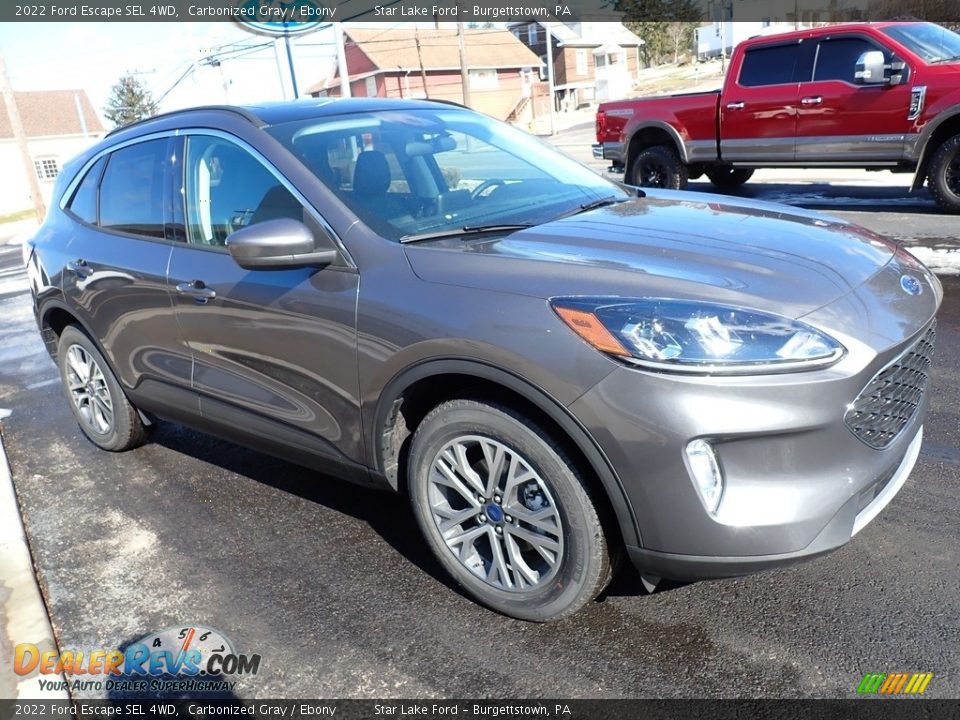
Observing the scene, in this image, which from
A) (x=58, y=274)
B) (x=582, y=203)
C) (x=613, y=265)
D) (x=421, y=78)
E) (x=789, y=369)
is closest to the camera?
(x=789, y=369)

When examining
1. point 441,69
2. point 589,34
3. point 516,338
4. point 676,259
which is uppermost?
point 589,34

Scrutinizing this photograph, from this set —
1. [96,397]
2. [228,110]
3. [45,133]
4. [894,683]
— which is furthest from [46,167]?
[894,683]

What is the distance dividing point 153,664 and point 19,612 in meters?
0.77

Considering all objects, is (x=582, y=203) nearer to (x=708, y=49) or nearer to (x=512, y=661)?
(x=512, y=661)

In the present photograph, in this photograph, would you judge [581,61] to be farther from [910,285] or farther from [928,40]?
[910,285]

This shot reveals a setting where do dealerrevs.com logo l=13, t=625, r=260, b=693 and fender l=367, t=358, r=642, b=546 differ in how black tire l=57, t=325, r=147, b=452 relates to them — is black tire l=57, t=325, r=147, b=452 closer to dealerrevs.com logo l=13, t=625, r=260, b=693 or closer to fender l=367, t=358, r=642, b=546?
dealerrevs.com logo l=13, t=625, r=260, b=693

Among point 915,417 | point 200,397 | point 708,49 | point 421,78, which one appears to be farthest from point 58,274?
point 708,49

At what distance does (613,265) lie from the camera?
101 inches

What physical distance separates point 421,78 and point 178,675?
49406mm

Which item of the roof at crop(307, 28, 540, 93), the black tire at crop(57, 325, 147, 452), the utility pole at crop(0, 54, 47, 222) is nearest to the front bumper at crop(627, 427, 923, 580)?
the black tire at crop(57, 325, 147, 452)

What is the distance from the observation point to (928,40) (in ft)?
30.0

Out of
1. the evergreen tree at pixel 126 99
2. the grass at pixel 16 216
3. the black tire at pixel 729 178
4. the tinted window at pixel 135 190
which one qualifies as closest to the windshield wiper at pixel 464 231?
the tinted window at pixel 135 190

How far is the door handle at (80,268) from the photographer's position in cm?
416

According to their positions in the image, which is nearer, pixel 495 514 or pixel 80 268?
pixel 495 514
